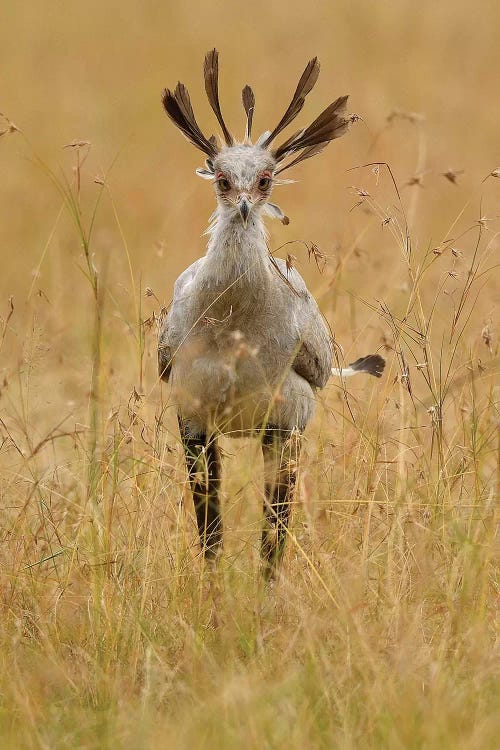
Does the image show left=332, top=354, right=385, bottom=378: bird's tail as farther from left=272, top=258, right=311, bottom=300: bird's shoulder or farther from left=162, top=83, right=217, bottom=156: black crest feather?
left=162, top=83, right=217, bottom=156: black crest feather

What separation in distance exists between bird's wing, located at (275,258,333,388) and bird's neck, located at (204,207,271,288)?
0.24 m

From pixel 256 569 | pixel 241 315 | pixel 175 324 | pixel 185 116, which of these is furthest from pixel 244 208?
pixel 256 569

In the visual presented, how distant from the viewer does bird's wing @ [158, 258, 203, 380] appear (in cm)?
498

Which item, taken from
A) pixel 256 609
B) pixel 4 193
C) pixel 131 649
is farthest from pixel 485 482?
pixel 4 193

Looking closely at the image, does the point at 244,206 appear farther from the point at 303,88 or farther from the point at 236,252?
the point at 303,88

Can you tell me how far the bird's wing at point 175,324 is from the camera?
16.3ft

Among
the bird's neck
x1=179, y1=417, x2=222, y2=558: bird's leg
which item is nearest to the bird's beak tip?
the bird's neck

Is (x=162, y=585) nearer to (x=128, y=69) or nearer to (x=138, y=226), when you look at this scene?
(x=138, y=226)

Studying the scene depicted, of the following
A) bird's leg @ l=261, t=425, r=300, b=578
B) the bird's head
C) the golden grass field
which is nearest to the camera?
the golden grass field

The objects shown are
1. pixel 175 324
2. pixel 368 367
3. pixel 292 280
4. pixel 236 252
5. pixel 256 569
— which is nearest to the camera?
pixel 256 569

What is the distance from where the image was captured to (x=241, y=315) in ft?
15.9

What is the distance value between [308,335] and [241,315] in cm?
38

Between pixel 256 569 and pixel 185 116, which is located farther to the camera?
pixel 185 116

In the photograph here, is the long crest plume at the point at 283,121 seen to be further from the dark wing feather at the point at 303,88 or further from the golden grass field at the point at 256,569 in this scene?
the golden grass field at the point at 256,569
